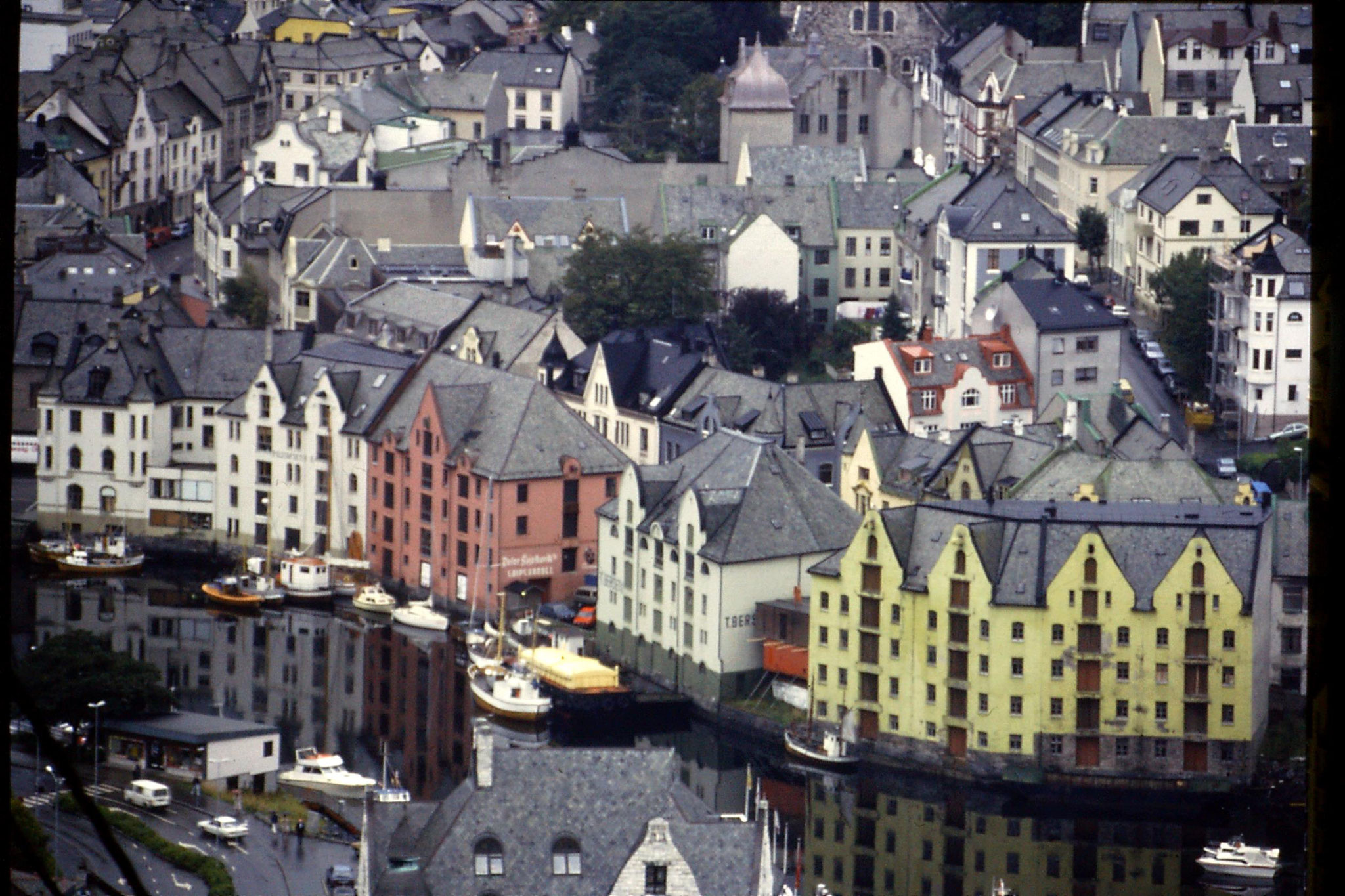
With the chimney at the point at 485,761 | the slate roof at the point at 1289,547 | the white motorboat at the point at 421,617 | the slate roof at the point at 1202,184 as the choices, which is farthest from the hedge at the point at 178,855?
the slate roof at the point at 1202,184

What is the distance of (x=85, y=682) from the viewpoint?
5078 centimetres

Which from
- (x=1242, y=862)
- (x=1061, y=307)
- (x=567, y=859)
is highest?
(x=1061, y=307)

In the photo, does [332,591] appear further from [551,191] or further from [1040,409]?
[551,191]

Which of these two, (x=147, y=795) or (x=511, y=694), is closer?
(x=147, y=795)

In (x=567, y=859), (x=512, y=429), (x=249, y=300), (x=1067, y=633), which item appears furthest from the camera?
(x=249, y=300)

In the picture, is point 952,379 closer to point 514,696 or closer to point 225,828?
point 514,696

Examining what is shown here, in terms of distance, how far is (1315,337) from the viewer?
141 inches

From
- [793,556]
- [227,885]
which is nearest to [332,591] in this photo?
[793,556]

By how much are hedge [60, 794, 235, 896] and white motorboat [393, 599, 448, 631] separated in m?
15.8

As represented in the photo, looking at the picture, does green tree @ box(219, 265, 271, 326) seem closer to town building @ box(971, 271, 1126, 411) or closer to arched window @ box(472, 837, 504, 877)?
town building @ box(971, 271, 1126, 411)

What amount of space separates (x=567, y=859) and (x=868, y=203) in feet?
148

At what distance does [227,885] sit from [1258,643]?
19.4 meters

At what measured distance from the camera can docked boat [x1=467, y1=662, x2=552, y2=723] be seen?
54438 millimetres

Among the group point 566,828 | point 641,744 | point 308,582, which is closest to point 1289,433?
point 641,744
